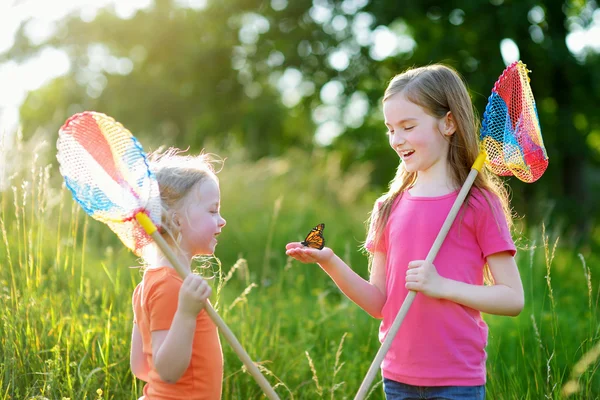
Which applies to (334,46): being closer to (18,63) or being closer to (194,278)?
(18,63)

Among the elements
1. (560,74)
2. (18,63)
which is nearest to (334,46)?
(560,74)

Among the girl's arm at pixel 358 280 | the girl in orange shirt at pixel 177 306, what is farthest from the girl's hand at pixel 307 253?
the girl in orange shirt at pixel 177 306

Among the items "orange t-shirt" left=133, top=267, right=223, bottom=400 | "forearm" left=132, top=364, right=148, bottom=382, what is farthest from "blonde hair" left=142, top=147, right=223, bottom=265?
"forearm" left=132, top=364, right=148, bottom=382

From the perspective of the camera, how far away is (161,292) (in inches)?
92.0

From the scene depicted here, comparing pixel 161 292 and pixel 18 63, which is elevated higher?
pixel 18 63

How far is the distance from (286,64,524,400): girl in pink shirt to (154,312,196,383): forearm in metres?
0.54

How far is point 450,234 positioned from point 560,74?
371 inches

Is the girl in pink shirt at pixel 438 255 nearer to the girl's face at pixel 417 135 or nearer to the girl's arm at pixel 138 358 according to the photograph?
the girl's face at pixel 417 135

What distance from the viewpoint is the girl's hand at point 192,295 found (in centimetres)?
217

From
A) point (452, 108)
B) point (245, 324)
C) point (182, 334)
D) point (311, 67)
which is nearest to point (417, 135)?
point (452, 108)

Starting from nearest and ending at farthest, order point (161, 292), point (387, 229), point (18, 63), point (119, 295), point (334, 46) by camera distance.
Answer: point (161, 292) < point (387, 229) < point (119, 295) < point (334, 46) < point (18, 63)

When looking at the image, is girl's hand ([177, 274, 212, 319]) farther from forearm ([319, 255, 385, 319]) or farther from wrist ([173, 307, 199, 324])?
forearm ([319, 255, 385, 319])

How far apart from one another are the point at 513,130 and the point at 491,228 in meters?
0.52

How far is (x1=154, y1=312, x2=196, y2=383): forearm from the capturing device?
7.22 feet
